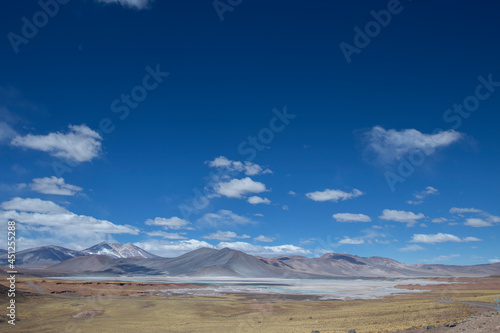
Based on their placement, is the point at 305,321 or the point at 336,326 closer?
the point at 336,326

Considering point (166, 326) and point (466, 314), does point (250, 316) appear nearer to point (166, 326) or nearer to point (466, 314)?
point (166, 326)

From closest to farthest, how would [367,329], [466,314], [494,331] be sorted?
[494,331], [367,329], [466,314]

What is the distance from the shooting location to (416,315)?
144 ft

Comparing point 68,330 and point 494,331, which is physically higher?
point 494,331

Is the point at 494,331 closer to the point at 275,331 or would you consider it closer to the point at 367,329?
the point at 367,329

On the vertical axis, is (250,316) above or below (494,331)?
below

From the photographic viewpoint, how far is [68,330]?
4000 cm

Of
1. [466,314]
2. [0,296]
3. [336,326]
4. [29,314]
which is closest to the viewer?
[336,326]

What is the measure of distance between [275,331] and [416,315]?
770 inches

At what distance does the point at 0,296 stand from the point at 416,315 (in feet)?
216

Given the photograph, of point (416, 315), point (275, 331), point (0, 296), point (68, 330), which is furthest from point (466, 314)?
point (0, 296)

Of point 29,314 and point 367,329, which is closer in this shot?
point 367,329

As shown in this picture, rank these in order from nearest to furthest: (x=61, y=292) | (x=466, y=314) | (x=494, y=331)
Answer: (x=494, y=331)
(x=466, y=314)
(x=61, y=292)

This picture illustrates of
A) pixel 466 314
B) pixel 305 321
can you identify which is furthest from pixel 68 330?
pixel 466 314
